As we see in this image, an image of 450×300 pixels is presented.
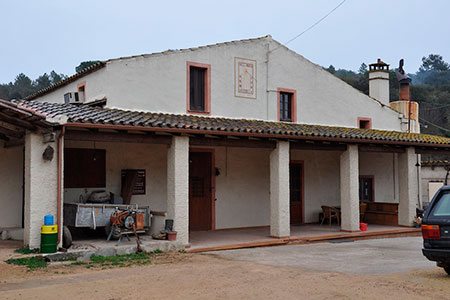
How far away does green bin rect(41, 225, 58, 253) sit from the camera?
9906mm

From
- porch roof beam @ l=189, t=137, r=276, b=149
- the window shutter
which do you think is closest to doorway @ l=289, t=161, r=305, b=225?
porch roof beam @ l=189, t=137, r=276, b=149

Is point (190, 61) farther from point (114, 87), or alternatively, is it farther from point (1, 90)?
point (1, 90)

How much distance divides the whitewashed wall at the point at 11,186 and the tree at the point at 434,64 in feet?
313

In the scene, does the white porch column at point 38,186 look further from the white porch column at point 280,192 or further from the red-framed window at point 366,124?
the red-framed window at point 366,124

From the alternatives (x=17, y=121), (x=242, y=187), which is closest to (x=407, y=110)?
(x=242, y=187)

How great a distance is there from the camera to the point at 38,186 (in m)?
10.3

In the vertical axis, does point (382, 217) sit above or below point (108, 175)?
below

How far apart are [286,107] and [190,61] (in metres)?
3.89

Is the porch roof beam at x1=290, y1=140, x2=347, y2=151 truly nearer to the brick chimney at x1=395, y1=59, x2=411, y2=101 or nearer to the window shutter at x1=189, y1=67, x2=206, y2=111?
the window shutter at x1=189, y1=67, x2=206, y2=111

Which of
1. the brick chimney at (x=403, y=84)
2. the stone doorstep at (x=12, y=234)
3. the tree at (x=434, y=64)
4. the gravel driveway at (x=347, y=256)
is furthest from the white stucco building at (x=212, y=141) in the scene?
the tree at (x=434, y=64)

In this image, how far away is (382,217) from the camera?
57.5 ft

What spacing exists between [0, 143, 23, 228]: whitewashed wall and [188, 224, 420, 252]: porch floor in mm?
4594

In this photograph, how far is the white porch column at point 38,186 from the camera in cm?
1023

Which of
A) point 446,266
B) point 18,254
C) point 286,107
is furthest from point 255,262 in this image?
point 286,107
